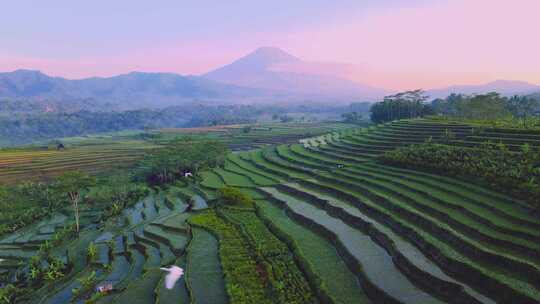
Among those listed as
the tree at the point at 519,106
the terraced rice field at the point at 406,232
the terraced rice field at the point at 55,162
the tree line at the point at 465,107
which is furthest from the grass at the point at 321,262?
the tree at the point at 519,106

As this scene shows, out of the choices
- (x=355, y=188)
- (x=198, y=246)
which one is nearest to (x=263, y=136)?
(x=355, y=188)

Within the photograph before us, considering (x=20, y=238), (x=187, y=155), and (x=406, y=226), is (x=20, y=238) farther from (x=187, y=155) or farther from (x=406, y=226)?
(x=406, y=226)

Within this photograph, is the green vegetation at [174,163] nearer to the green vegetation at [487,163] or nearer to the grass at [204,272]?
the green vegetation at [487,163]

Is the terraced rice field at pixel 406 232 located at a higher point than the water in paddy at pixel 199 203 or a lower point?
higher

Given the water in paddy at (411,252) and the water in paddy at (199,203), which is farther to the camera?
the water in paddy at (199,203)

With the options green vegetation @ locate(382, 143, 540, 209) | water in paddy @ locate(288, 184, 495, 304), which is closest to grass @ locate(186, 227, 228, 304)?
water in paddy @ locate(288, 184, 495, 304)

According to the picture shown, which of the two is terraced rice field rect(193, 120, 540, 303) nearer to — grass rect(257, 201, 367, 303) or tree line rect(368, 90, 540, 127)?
grass rect(257, 201, 367, 303)
